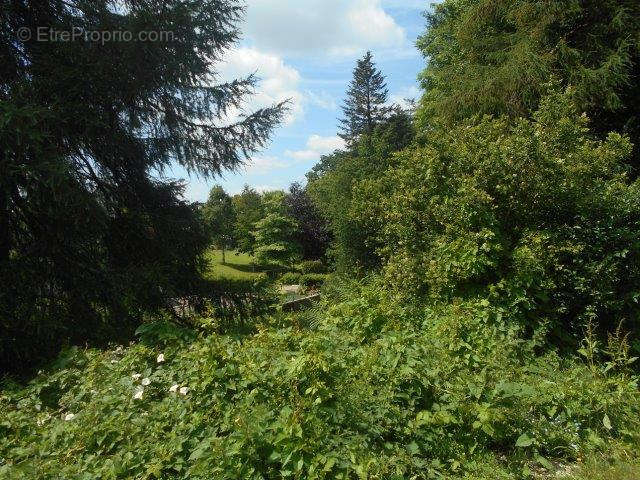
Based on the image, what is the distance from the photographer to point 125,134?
7285 millimetres

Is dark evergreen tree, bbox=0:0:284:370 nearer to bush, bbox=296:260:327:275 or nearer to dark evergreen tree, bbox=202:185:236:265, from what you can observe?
bush, bbox=296:260:327:275

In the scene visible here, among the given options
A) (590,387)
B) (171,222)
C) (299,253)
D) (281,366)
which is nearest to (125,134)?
(171,222)

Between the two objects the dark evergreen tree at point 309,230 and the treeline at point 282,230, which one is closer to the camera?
the treeline at point 282,230

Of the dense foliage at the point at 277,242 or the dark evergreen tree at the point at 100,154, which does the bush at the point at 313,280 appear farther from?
the dark evergreen tree at the point at 100,154

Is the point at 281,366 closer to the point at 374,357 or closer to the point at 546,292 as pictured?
the point at 374,357

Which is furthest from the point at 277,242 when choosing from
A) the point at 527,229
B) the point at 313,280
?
the point at 527,229

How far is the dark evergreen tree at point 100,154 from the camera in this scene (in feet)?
17.6

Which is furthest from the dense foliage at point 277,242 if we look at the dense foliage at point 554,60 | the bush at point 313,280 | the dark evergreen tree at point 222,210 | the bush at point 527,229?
the bush at point 527,229

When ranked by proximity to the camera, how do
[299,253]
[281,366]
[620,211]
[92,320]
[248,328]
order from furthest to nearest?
[299,253] < [248,328] < [92,320] < [620,211] < [281,366]

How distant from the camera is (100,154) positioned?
6953 millimetres

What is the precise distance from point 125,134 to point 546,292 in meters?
6.94

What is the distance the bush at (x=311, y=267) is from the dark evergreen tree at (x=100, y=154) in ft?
49.7

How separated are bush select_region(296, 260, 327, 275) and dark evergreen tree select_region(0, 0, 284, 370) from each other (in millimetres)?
15159

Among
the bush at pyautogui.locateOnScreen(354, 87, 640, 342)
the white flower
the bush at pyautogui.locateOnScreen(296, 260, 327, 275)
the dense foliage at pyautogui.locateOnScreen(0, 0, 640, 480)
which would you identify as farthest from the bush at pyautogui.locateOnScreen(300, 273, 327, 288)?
the white flower
